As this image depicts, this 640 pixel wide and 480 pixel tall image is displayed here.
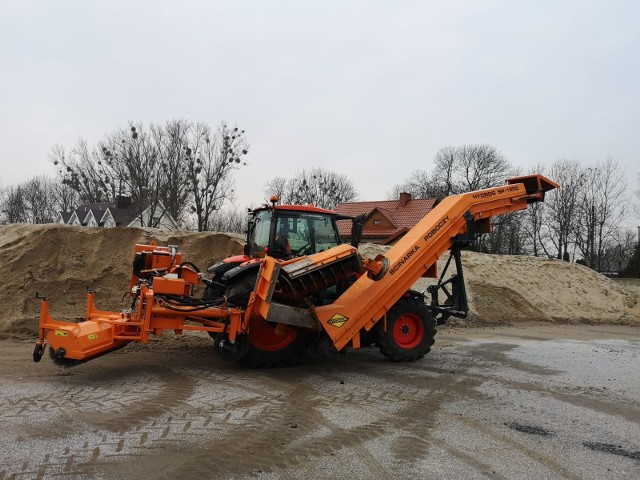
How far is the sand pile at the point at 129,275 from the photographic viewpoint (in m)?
10.7

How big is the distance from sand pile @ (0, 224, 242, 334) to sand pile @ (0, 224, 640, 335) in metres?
0.02

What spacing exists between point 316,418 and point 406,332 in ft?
10.4

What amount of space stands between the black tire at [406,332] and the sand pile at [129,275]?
6.10 metres

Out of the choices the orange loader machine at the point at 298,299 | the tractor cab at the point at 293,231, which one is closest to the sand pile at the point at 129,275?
the orange loader machine at the point at 298,299

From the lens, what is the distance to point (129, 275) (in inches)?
460

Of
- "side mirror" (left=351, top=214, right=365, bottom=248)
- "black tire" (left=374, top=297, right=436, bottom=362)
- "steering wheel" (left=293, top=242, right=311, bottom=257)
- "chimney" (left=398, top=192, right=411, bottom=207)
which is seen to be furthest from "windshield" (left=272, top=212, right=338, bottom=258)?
"chimney" (left=398, top=192, right=411, bottom=207)

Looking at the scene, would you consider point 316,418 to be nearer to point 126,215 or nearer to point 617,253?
point 126,215

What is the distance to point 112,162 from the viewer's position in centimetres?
3391

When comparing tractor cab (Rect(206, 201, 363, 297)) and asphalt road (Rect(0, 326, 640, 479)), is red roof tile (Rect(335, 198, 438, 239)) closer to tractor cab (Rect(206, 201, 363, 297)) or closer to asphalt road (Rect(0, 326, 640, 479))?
tractor cab (Rect(206, 201, 363, 297))

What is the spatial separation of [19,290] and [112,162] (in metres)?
25.4

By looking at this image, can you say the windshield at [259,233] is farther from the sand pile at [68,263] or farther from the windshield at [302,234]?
the sand pile at [68,263]

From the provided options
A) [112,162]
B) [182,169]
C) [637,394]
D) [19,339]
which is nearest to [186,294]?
[19,339]

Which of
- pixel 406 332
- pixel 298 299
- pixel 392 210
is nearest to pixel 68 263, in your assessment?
pixel 298 299

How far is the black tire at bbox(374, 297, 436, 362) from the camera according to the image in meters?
7.62
